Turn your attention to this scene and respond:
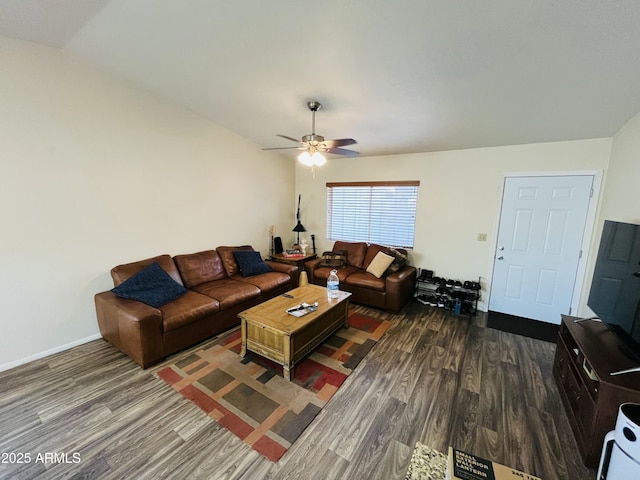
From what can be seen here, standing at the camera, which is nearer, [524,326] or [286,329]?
[286,329]

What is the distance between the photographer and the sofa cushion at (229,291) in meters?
3.03

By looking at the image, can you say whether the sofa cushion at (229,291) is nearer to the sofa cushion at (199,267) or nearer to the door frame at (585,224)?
the sofa cushion at (199,267)

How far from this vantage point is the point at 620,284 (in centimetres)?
186

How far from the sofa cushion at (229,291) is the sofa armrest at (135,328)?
69cm

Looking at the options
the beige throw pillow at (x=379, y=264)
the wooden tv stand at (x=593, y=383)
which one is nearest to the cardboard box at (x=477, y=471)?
the wooden tv stand at (x=593, y=383)

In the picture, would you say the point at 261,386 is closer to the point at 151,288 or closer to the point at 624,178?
the point at 151,288

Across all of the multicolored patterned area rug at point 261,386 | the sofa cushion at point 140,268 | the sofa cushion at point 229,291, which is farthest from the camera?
the sofa cushion at point 229,291

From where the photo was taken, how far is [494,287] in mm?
3756

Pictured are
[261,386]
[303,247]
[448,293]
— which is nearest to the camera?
[261,386]

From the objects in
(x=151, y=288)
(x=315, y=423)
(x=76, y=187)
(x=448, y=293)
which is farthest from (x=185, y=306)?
(x=448, y=293)

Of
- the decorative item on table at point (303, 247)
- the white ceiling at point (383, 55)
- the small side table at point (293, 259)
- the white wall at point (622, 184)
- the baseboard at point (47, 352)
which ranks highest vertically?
the white ceiling at point (383, 55)

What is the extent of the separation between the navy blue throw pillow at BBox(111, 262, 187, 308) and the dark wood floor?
0.61 metres

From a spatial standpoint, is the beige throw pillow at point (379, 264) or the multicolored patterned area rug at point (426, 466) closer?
the multicolored patterned area rug at point (426, 466)

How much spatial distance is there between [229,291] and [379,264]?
A: 2.19m
